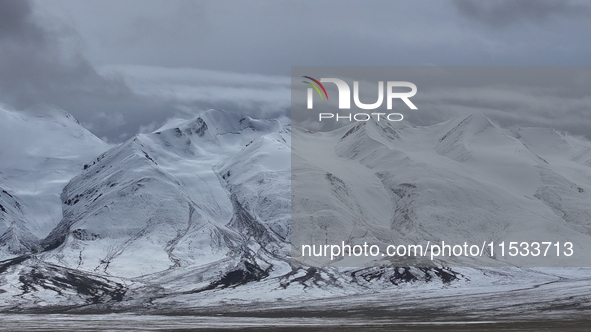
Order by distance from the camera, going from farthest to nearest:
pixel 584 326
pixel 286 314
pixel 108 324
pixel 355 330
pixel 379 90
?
pixel 286 314
pixel 379 90
pixel 108 324
pixel 584 326
pixel 355 330

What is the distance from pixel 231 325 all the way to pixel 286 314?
39464mm

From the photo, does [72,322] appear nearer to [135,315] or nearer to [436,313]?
[135,315]

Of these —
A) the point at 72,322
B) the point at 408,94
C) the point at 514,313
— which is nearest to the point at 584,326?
the point at 514,313

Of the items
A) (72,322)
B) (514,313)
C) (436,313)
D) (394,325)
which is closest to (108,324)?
(72,322)

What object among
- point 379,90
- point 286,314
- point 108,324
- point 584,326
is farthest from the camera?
point 286,314

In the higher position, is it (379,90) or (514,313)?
(379,90)

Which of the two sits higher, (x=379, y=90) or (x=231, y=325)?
(x=379, y=90)

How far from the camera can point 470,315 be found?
189 m

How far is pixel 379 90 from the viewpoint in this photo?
186750mm

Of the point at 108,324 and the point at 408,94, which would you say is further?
the point at 408,94

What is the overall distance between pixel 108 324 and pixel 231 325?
96.7ft

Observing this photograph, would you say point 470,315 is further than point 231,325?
Yes

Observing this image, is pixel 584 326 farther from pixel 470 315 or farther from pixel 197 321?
pixel 197 321

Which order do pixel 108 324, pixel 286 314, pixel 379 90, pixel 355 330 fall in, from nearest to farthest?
pixel 355 330 < pixel 108 324 < pixel 379 90 < pixel 286 314
